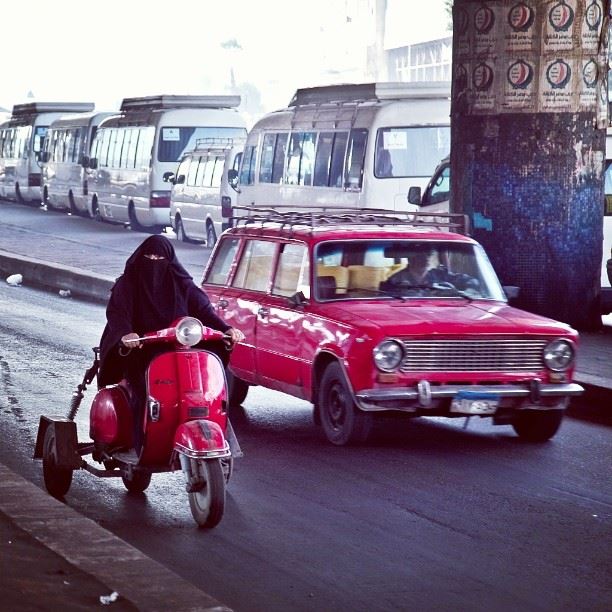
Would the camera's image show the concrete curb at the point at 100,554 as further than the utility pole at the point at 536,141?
No

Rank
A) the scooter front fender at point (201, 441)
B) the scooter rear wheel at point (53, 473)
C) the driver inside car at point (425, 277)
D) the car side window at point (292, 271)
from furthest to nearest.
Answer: the car side window at point (292, 271), the driver inside car at point (425, 277), the scooter rear wheel at point (53, 473), the scooter front fender at point (201, 441)

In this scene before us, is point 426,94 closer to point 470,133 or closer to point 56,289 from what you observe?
point 56,289

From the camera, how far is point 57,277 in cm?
2577

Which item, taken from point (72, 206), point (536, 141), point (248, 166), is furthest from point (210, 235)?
point (536, 141)

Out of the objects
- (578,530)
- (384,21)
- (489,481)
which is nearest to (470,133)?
(489,481)

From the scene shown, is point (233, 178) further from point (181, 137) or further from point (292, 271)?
point (292, 271)

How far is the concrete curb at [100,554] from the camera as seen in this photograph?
20.0 feet

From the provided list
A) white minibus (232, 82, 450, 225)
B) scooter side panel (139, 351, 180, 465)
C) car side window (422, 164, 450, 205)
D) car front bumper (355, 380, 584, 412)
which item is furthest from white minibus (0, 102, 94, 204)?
scooter side panel (139, 351, 180, 465)

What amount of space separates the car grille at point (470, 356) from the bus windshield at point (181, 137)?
93.6 ft

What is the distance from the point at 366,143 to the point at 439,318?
589 inches

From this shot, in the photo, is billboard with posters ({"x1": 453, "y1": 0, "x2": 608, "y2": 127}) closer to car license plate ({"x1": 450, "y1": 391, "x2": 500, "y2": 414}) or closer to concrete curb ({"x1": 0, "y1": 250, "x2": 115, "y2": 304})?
concrete curb ({"x1": 0, "y1": 250, "x2": 115, "y2": 304})

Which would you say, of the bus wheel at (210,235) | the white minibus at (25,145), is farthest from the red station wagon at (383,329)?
the white minibus at (25,145)

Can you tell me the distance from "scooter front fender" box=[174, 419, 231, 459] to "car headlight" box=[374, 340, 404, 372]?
2.61m

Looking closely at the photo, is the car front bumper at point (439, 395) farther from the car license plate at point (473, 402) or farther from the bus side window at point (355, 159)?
the bus side window at point (355, 159)
